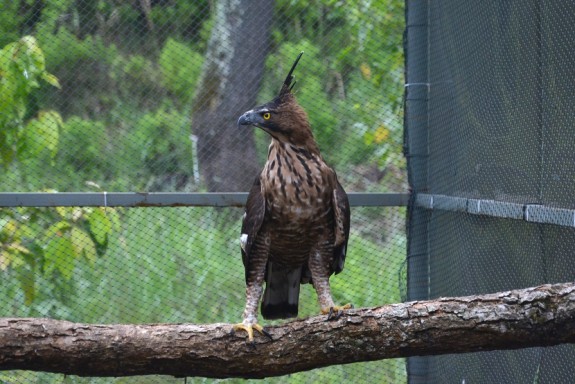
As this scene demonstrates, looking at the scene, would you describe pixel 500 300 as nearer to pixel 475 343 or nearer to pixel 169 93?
pixel 475 343

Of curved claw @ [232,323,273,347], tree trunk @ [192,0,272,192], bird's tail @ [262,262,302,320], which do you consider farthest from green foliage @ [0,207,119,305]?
curved claw @ [232,323,273,347]

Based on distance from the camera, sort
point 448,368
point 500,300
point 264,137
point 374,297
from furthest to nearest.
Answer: point 264,137 < point 374,297 < point 448,368 < point 500,300

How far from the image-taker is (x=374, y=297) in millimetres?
5270

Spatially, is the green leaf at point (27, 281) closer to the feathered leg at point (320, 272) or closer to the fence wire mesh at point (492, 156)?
the feathered leg at point (320, 272)

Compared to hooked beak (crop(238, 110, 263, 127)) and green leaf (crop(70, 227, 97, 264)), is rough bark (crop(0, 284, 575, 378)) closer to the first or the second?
hooked beak (crop(238, 110, 263, 127))

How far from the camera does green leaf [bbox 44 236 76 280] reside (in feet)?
14.5

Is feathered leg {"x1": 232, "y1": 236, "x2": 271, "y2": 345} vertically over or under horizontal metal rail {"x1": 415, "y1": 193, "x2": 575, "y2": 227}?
under

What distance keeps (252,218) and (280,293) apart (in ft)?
1.73

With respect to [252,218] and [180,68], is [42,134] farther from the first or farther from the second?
[180,68]

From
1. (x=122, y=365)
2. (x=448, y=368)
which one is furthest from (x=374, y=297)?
(x=122, y=365)

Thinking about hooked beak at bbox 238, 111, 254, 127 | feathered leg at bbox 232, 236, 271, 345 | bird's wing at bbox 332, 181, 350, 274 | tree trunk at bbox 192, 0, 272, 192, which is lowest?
feathered leg at bbox 232, 236, 271, 345

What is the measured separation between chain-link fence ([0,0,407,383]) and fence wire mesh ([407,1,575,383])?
1.74 feet

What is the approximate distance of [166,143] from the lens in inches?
232

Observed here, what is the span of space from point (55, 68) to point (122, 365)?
292 centimetres
